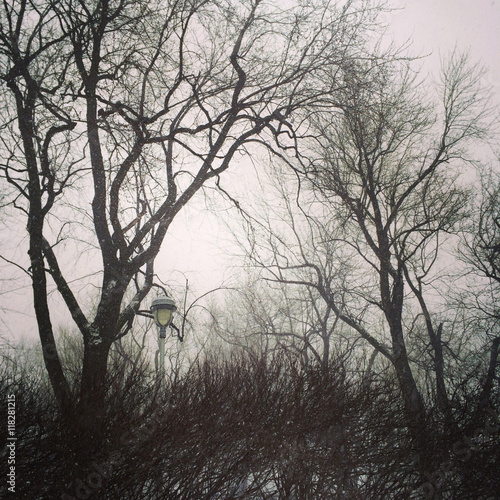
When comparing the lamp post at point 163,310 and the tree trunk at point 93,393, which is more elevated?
the lamp post at point 163,310

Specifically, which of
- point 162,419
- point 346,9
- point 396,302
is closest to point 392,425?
point 162,419

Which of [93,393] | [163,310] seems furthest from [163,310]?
[93,393]

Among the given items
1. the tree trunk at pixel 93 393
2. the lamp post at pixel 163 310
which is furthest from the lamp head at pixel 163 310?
the tree trunk at pixel 93 393

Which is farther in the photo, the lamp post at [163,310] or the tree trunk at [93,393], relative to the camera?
the lamp post at [163,310]

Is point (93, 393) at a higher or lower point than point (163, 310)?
lower

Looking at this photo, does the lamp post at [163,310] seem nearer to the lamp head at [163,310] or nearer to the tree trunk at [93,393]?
the lamp head at [163,310]

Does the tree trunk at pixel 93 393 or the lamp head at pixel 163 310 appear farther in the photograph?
the lamp head at pixel 163 310

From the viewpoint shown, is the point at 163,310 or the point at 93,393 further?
the point at 163,310

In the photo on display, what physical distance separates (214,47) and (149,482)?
21.5ft

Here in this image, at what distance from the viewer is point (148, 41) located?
6.04 metres

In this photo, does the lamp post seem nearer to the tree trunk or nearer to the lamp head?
the lamp head

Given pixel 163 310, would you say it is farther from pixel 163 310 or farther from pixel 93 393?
pixel 93 393

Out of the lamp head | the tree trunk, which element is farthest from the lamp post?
the tree trunk

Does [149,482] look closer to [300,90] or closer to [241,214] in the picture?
[241,214]
